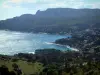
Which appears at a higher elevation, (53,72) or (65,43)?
(65,43)

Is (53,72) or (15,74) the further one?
(53,72)

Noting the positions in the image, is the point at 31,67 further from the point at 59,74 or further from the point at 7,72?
the point at 7,72

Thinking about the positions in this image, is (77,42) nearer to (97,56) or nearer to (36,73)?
(97,56)

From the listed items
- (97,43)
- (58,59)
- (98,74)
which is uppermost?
(97,43)

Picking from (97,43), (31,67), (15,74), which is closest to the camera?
(15,74)

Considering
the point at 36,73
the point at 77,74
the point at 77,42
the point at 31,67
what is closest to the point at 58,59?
the point at 31,67

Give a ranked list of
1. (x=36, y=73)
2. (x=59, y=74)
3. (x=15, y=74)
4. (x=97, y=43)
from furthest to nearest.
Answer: (x=97, y=43) < (x=36, y=73) < (x=59, y=74) < (x=15, y=74)

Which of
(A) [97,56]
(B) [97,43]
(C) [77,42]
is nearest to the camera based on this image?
(A) [97,56]

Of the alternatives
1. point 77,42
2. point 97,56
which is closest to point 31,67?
point 97,56

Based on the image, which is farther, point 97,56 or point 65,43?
point 65,43
